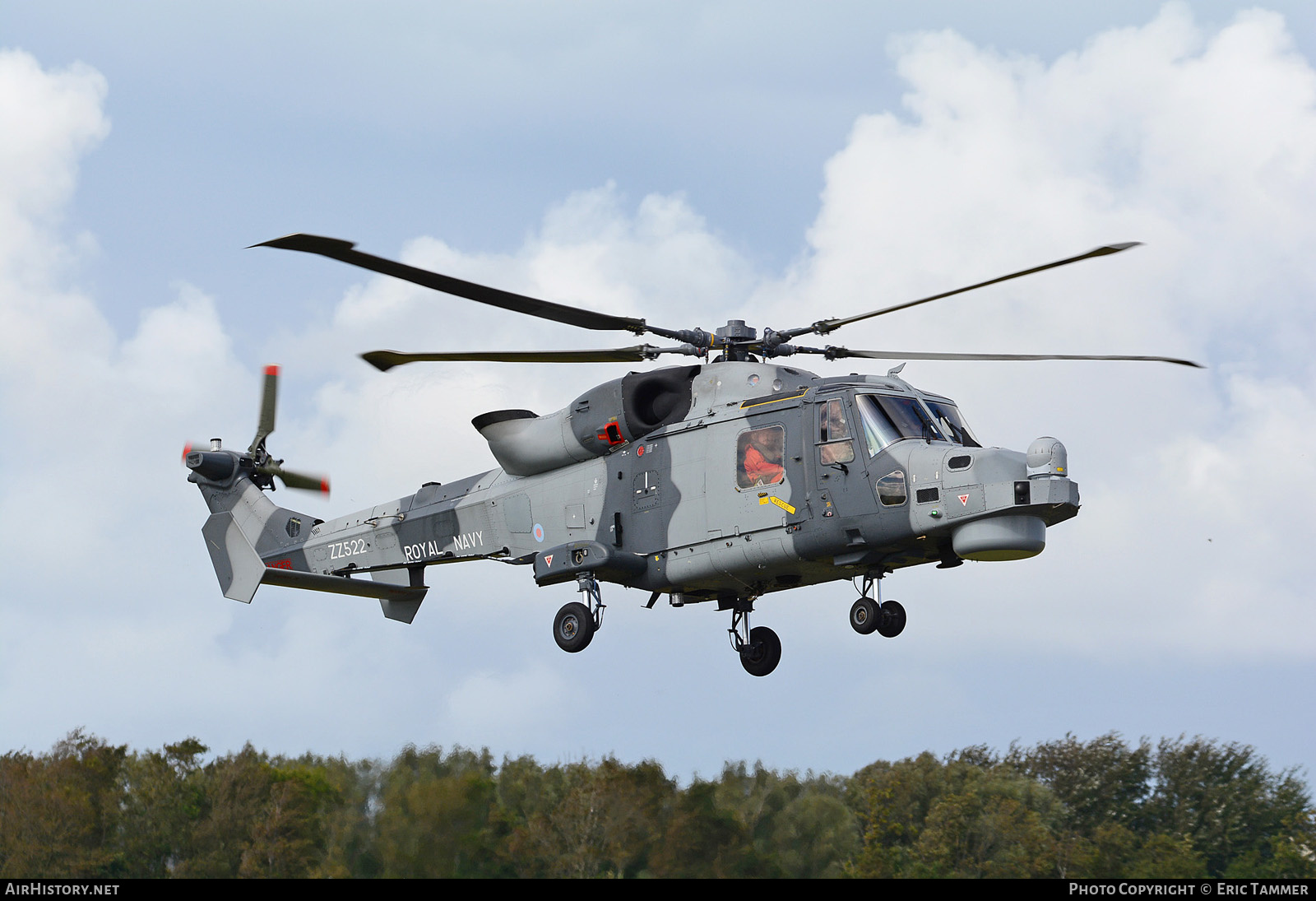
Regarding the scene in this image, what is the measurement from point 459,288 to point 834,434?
16.6 feet

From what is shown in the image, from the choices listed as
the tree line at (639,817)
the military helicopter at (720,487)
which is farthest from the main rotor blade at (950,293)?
the tree line at (639,817)

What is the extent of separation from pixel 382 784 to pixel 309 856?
5.43ft

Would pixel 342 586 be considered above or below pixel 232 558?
below

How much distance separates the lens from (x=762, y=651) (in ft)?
70.9

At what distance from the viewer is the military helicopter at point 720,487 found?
58.3 ft

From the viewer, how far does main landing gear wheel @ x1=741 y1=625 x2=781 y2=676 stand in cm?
2159

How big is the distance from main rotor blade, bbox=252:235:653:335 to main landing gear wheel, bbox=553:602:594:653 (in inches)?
156

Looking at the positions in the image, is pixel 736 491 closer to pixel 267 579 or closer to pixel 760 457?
pixel 760 457

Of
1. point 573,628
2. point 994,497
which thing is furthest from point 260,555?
point 994,497

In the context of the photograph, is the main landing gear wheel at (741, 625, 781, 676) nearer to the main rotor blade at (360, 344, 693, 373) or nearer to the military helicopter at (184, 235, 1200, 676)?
the military helicopter at (184, 235, 1200, 676)

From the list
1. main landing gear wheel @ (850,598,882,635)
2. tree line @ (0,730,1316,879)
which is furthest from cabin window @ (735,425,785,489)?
tree line @ (0,730,1316,879)

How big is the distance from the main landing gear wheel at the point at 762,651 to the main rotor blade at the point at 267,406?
10.4m
